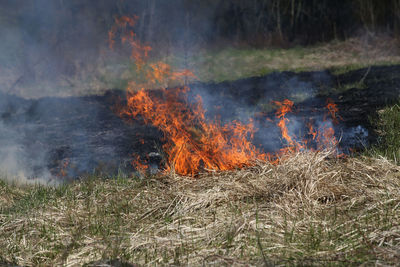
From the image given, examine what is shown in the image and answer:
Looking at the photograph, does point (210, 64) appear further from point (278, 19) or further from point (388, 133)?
point (388, 133)

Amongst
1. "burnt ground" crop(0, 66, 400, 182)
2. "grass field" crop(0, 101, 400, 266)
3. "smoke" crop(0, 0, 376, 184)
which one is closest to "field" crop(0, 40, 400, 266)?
"grass field" crop(0, 101, 400, 266)

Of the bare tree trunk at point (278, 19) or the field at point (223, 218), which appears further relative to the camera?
the bare tree trunk at point (278, 19)

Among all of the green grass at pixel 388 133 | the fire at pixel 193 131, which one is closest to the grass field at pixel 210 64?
the fire at pixel 193 131

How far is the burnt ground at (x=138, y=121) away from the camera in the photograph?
613 cm

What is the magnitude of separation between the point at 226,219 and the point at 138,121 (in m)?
5.44

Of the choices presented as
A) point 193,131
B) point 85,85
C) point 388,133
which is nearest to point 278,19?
point 85,85

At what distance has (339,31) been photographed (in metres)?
17.0

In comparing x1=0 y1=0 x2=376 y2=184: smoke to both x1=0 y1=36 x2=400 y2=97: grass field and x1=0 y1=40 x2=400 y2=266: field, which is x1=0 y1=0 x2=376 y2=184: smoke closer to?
x1=0 y1=36 x2=400 y2=97: grass field

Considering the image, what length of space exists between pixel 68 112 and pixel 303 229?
7989mm

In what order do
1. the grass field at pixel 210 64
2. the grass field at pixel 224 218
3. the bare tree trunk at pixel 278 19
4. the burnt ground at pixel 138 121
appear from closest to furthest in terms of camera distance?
1. the grass field at pixel 224 218
2. the burnt ground at pixel 138 121
3. the grass field at pixel 210 64
4. the bare tree trunk at pixel 278 19

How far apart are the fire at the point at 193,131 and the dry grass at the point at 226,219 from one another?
0.52 meters

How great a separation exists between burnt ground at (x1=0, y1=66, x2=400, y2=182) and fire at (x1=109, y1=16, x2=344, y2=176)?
0.24 meters

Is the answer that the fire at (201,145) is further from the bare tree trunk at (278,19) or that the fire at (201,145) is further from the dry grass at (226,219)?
the bare tree trunk at (278,19)

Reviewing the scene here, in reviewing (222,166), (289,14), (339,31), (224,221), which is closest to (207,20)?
(289,14)
